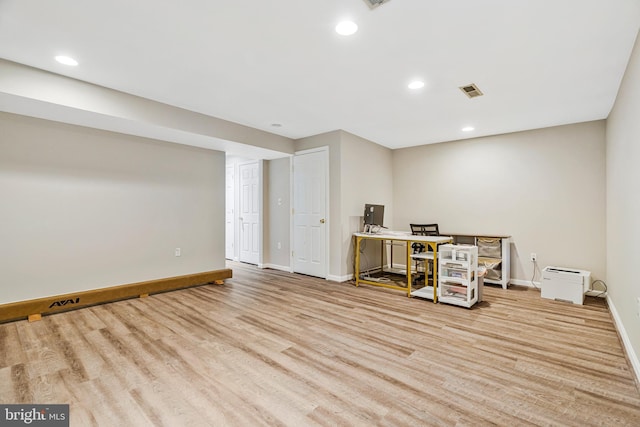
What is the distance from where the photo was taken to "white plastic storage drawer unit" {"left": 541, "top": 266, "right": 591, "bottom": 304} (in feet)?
12.0

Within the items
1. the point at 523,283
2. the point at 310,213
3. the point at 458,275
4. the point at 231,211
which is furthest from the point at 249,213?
the point at 523,283

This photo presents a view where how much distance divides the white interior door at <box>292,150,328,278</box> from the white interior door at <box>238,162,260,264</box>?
1027mm

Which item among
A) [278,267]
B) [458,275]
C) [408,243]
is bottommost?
[278,267]

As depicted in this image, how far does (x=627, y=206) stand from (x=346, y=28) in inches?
107

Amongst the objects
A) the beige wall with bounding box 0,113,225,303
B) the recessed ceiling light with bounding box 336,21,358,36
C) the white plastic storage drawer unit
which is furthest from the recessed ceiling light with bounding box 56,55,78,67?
the white plastic storage drawer unit

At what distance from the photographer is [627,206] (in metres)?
2.46

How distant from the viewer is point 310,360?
2260 mm

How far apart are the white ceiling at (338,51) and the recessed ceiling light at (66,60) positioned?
0.18 ft

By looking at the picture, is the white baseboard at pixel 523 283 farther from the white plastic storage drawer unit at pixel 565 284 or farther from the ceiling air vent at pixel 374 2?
the ceiling air vent at pixel 374 2

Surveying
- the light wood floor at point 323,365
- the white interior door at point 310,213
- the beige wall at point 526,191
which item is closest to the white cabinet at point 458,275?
the light wood floor at point 323,365

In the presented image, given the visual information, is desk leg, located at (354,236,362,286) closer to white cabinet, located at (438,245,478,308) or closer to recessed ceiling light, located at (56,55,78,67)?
white cabinet, located at (438,245,478,308)

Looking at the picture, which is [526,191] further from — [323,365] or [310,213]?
[323,365]

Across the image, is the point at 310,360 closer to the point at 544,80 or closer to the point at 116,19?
the point at 116,19

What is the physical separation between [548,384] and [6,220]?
4996 millimetres
